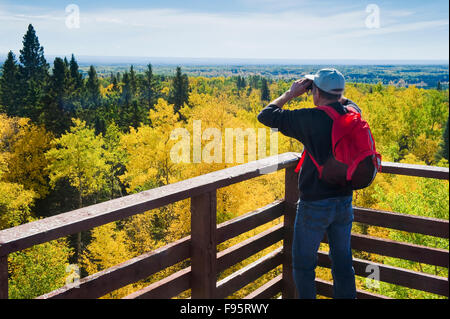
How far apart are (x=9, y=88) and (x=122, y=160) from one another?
18892 mm

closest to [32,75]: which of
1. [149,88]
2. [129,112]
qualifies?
[129,112]

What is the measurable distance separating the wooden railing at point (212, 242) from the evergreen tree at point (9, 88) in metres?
48.1

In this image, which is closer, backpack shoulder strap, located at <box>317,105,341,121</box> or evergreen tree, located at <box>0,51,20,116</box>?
backpack shoulder strap, located at <box>317,105,341,121</box>

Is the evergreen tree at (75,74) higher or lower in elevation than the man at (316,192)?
higher

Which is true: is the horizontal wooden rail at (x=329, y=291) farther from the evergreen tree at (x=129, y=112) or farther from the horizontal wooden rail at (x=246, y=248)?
the evergreen tree at (x=129, y=112)

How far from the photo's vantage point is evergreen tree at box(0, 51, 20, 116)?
45906mm

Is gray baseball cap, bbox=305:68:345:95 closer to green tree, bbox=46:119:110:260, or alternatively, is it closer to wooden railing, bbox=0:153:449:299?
wooden railing, bbox=0:153:449:299

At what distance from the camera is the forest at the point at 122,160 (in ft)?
75.1

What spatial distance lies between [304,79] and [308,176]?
0.64m

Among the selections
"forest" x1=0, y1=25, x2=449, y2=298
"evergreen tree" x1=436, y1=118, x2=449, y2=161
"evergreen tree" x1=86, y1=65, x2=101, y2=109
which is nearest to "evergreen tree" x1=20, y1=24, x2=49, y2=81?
"forest" x1=0, y1=25, x2=449, y2=298

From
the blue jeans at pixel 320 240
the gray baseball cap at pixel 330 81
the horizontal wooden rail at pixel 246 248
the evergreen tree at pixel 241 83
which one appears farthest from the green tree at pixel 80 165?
the evergreen tree at pixel 241 83

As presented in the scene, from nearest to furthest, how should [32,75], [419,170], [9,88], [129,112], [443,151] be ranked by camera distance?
[419,170], [443,151], [9,88], [129,112], [32,75]

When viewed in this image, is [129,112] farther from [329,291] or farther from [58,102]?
[329,291]

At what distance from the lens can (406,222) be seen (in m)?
2.78
